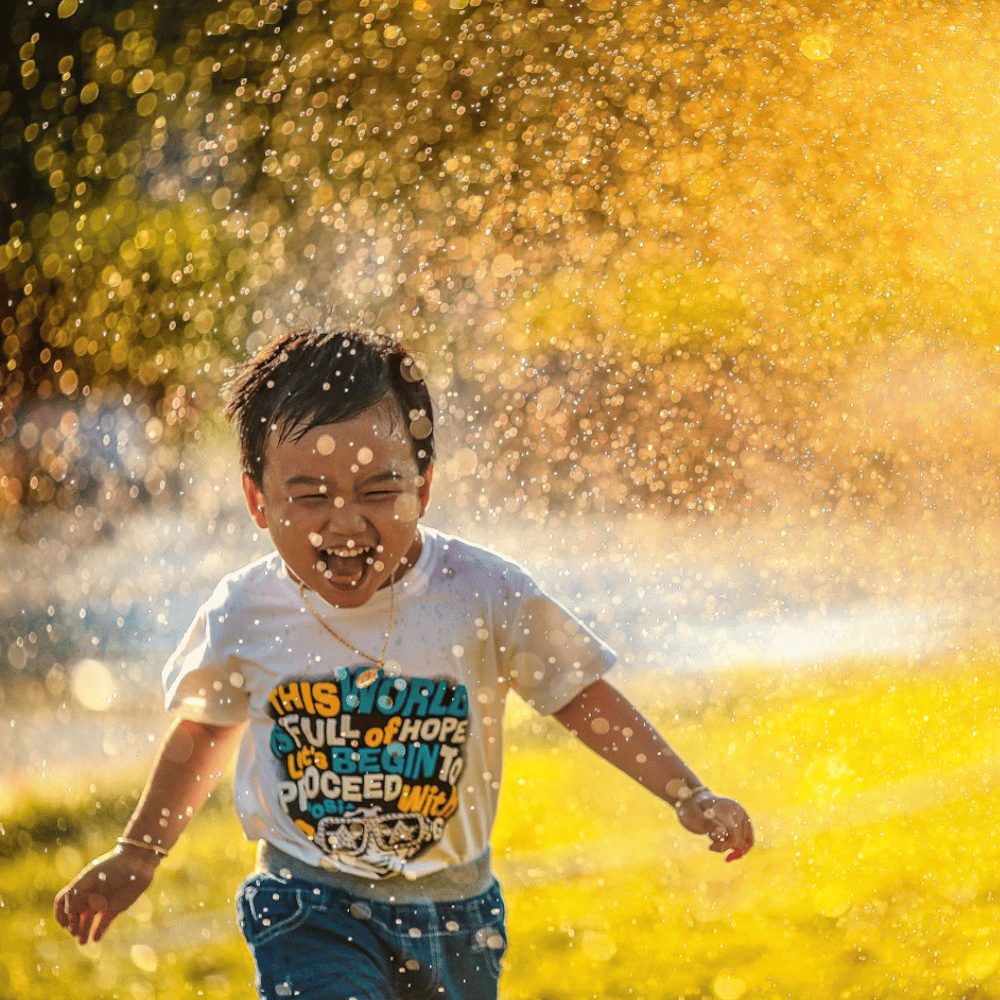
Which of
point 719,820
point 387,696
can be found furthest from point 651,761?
point 387,696

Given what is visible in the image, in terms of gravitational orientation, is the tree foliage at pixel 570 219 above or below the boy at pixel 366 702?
above

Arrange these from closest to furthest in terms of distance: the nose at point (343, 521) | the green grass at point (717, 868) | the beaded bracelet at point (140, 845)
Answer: the nose at point (343, 521), the beaded bracelet at point (140, 845), the green grass at point (717, 868)

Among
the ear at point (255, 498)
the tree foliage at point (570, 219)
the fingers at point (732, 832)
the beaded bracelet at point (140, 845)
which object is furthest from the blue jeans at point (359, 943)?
the tree foliage at point (570, 219)

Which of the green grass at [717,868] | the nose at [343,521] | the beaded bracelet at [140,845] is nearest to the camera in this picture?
the nose at [343,521]

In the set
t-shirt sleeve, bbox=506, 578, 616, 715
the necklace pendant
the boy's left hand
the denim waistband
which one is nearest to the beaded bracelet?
the denim waistband

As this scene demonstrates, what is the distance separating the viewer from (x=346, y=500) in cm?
111

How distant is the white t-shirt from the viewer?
3.73 ft

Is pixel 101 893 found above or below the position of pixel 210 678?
below

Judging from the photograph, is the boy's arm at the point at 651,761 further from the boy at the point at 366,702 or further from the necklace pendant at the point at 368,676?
the necklace pendant at the point at 368,676

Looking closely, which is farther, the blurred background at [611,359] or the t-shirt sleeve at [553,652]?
the blurred background at [611,359]

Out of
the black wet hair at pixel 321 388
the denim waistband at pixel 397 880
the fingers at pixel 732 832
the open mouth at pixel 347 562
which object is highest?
the black wet hair at pixel 321 388

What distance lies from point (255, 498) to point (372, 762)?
0.26 m

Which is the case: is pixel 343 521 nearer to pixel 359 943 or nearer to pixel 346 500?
pixel 346 500

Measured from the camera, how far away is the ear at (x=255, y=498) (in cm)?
119
